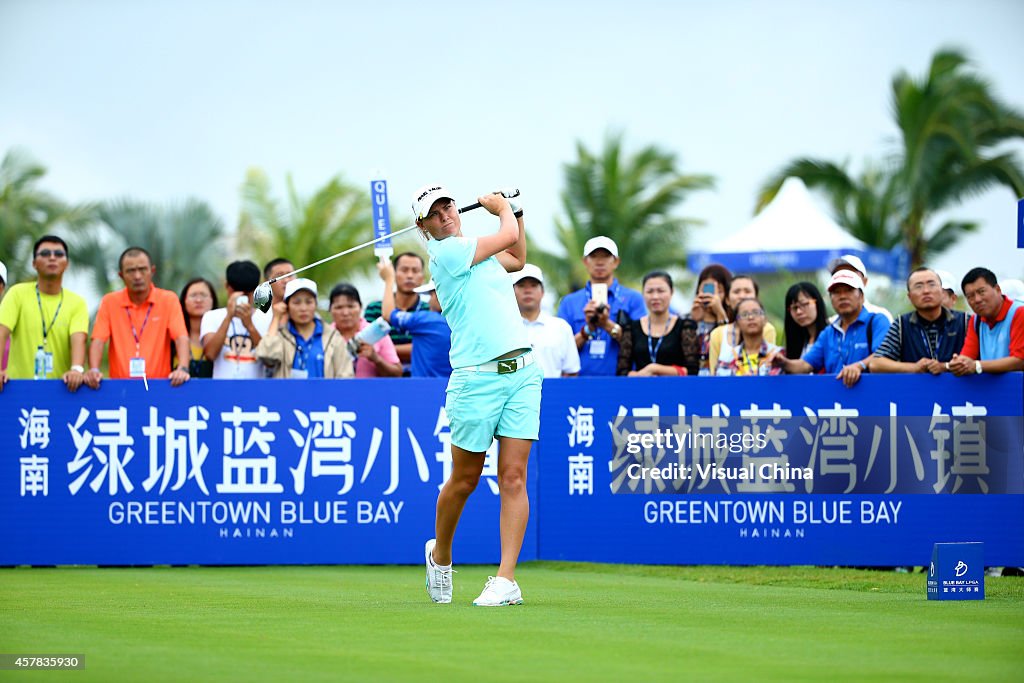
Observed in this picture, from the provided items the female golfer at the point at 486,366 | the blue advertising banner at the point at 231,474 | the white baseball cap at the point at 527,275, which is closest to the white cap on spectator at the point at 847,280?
the white baseball cap at the point at 527,275

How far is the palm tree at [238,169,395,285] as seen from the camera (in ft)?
108

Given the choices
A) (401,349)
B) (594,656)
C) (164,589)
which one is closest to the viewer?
(594,656)

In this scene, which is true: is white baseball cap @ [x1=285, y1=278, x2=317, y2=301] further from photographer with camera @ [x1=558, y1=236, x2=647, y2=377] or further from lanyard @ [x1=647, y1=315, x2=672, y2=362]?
lanyard @ [x1=647, y1=315, x2=672, y2=362]

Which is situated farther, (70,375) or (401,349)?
(401,349)

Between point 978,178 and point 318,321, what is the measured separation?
25.7 metres

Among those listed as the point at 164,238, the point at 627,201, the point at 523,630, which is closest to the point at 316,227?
the point at 164,238

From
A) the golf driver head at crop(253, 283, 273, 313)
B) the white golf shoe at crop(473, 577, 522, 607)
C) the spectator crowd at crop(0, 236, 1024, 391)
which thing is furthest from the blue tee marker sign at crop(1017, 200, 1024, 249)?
the golf driver head at crop(253, 283, 273, 313)

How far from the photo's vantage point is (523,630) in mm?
6562

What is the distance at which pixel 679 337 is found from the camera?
11.8m

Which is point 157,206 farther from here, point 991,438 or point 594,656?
point 594,656

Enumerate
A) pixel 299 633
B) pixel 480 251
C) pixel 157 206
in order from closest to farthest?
pixel 299 633 → pixel 480 251 → pixel 157 206

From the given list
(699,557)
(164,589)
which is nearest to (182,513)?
(164,589)

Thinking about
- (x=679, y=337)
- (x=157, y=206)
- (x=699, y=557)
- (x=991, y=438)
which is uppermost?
(x=157, y=206)

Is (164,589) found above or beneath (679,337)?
beneath
